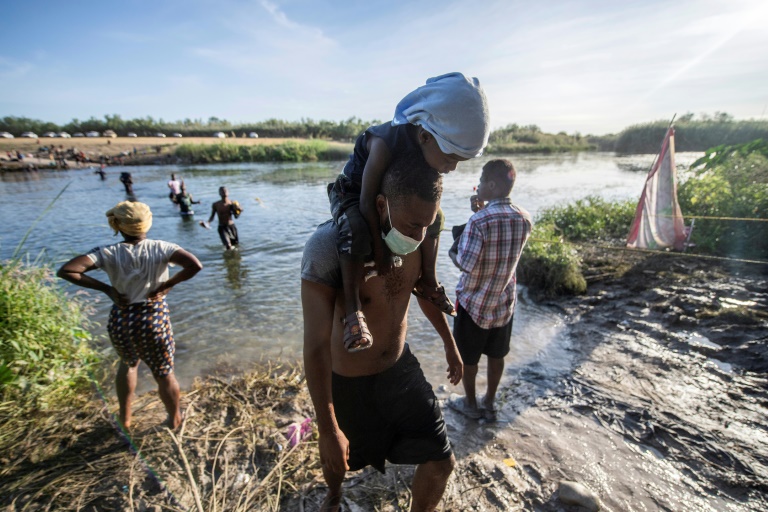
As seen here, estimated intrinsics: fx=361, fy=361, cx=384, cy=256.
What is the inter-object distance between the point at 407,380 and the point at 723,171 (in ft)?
33.7

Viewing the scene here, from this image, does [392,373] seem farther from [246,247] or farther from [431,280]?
[246,247]

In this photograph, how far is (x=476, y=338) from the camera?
305 centimetres

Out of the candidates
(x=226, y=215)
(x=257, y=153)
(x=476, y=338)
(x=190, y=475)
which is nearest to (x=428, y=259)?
(x=476, y=338)

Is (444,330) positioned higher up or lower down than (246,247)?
higher up

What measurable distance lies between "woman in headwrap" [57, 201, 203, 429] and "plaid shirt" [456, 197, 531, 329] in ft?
6.82

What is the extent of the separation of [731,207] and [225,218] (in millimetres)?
10895

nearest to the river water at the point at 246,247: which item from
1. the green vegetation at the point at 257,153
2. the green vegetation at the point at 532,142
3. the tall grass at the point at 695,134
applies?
the tall grass at the point at 695,134

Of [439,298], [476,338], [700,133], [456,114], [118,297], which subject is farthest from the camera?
[700,133]

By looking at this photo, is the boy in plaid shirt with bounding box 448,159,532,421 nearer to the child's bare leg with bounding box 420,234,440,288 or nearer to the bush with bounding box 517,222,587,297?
the child's bare leg with bounding box 420,234,440,288

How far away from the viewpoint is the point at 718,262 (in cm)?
634

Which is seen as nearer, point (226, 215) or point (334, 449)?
point (334, 449)

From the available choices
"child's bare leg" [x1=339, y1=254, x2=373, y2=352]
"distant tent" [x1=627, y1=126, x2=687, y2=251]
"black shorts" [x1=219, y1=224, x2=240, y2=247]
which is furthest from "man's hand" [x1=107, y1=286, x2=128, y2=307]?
"distant tent" [x1=627, y1=126, x2=687, y2=251]

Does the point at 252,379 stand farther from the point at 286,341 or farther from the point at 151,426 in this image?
the point at 286,341

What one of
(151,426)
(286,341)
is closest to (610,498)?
(151,426)
